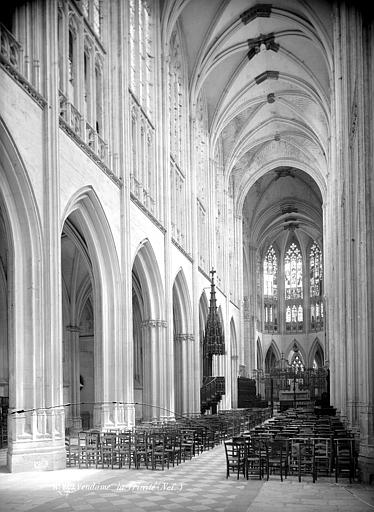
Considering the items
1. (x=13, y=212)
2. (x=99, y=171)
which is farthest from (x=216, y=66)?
(x=13, y=212)

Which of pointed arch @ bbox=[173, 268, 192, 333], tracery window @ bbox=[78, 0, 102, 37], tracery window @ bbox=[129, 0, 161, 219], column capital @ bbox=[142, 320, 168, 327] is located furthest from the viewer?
pointed arch @ bbox=[173, 268, 192, 333]

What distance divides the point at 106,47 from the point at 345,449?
1551 centimetres

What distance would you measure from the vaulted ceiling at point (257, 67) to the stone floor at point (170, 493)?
21087 millimetres

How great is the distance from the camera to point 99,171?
20422 mm

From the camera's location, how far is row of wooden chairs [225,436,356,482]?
42.5 ft

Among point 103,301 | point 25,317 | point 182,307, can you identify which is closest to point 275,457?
point 25,317

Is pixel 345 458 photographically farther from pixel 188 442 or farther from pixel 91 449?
pixel 91 449

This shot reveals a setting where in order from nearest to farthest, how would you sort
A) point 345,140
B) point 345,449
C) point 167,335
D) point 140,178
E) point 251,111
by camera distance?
point 345,449 → point 345,140 → point 140,178 → point 167,335 → point 251,111

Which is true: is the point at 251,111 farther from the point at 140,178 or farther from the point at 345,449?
the point at 345,449

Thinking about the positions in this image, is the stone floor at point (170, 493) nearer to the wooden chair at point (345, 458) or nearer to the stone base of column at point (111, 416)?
the wooden chair at point (345, 458)

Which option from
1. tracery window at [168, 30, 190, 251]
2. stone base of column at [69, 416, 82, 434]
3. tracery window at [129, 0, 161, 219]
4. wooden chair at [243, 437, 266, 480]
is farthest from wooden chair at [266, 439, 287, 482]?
tracery window at [168, 30, 190, 251]

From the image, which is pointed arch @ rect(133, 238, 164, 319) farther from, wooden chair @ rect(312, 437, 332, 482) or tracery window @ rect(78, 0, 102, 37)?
wooden chair @ rect(312, 437, 332, 482)

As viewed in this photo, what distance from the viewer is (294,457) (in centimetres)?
1398

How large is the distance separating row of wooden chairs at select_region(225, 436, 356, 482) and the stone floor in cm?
27
